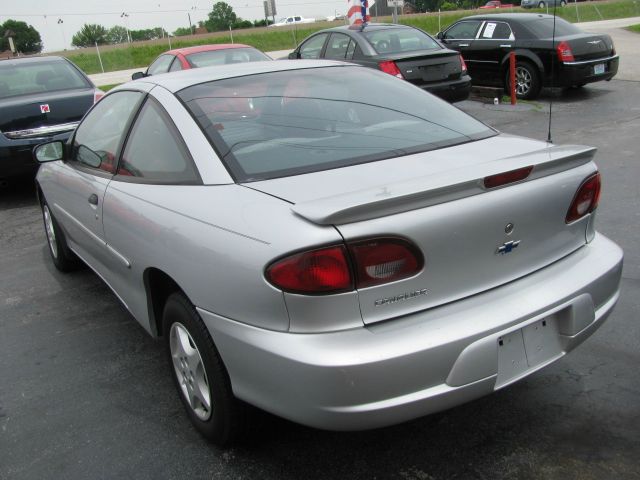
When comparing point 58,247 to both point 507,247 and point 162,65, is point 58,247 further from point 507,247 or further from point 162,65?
point 162,65

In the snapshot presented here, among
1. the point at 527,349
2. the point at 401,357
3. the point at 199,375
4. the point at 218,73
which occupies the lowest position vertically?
the point at 199,375

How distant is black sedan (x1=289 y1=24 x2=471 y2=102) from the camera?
9820mm

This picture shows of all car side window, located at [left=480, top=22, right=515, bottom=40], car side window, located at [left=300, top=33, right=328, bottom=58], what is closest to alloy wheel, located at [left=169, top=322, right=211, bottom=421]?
car side window, located at [left=300, top=33, right=328, bottom=58]

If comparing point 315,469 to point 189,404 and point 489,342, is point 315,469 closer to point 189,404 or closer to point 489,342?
point 189,404

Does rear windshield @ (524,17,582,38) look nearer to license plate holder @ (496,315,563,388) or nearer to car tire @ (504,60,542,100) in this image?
car tire @ (504,60,542,100)

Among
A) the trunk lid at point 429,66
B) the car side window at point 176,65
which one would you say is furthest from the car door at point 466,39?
the car side window at point 176,65

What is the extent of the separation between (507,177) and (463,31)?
11.3m

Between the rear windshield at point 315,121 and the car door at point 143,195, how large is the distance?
0.18 m

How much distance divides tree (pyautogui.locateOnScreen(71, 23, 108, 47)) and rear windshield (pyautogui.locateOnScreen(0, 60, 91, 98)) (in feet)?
253

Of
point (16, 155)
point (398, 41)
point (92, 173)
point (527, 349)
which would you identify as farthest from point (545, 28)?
point (527, 349)

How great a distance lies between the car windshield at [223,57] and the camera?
32.4ft

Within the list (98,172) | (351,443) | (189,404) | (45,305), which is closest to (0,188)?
(45,305)

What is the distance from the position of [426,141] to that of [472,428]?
1.24m

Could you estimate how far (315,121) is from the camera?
2.98m
